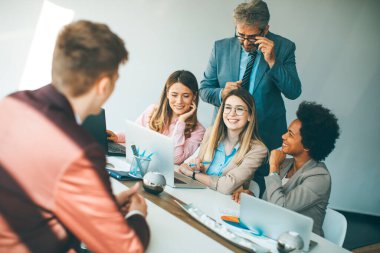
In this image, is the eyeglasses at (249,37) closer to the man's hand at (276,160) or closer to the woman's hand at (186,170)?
the man's hand at (276,160)

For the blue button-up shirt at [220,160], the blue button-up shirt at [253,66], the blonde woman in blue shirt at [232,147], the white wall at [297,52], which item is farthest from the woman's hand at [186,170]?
the white wall at [297,52]

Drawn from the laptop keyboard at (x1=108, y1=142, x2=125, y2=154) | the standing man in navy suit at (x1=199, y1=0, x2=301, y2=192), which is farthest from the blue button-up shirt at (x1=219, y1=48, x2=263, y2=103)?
the laptop keyboard at (x1=108, y1=142, x2=125, y2=154)

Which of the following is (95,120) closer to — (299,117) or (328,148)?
(299,117)

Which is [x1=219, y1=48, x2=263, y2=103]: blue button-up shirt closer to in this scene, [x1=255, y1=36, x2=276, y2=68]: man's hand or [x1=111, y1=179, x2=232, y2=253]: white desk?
[x1=255, y1=36, x2=276, y2=68]: man's hand

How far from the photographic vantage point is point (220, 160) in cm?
255

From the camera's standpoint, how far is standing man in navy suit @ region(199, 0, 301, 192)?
2.66m

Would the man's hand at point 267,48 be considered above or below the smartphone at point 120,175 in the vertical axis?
above

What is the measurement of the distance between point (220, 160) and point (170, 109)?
2.47 feet

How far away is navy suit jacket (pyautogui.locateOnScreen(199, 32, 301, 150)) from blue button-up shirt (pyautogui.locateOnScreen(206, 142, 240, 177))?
521mm

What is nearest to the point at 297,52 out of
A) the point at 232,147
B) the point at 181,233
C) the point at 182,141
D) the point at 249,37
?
the point at 249,37

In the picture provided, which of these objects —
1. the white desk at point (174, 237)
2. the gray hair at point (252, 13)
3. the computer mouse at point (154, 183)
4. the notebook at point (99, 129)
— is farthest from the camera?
the gray hair at point (252, 13)

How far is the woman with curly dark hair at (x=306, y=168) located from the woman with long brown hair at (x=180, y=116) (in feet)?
2.50

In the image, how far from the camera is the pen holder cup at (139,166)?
1.89 metres

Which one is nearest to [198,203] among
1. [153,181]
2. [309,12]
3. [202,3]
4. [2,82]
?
[153,181]
